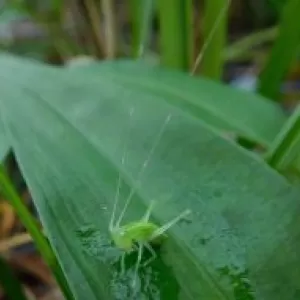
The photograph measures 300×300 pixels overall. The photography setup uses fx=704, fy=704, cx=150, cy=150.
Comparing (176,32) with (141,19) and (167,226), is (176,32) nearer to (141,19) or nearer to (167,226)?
(141,19)

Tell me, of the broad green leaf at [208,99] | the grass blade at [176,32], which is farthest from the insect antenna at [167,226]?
the grass blade at [176,32]

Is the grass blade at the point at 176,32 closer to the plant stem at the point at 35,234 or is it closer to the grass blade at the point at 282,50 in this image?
the grass blade at the point at 282,50

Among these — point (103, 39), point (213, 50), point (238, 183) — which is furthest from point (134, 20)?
point (238, 183)

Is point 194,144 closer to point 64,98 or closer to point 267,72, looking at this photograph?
point 64,98

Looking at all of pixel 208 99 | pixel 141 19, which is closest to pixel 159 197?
pixel 208 99

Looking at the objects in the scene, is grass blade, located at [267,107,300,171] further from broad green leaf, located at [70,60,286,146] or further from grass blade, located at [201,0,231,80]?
grass blade, located at [201,0,231,80]

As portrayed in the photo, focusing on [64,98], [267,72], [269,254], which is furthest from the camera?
[267,72]
